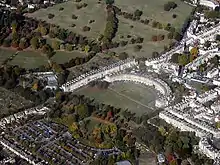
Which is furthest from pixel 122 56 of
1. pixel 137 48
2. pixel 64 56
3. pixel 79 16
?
pixel 79 16

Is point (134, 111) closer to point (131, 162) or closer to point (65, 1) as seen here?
point (131, 162)

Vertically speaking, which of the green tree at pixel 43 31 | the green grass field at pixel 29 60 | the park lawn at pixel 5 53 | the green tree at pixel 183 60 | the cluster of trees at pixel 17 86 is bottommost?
the park lawn at pixel 5 53

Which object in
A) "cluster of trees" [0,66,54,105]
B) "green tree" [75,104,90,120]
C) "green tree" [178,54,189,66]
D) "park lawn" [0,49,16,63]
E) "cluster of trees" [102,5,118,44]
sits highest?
"green tree" [178,54,189,66]

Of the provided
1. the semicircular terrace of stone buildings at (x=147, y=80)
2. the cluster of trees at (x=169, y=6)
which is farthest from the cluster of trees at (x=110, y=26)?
the semicircular terrace of stone buildings at (x=147, y=80)

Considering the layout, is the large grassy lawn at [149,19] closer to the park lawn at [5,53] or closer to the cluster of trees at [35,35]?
the cluster of trees at [35,35]

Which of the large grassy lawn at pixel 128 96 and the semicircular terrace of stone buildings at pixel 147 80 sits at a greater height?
the semicircular terrace of stone buildings at pixel 147 80

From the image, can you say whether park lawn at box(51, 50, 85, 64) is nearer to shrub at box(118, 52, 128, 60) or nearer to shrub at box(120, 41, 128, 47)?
shrub at box(118, 52, 128, 60)

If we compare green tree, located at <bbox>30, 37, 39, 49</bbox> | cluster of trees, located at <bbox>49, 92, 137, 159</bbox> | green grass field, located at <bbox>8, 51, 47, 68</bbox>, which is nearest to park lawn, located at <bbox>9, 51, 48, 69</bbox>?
green grass field, located at <bbox>8, 51, 47, 68</bbox>
